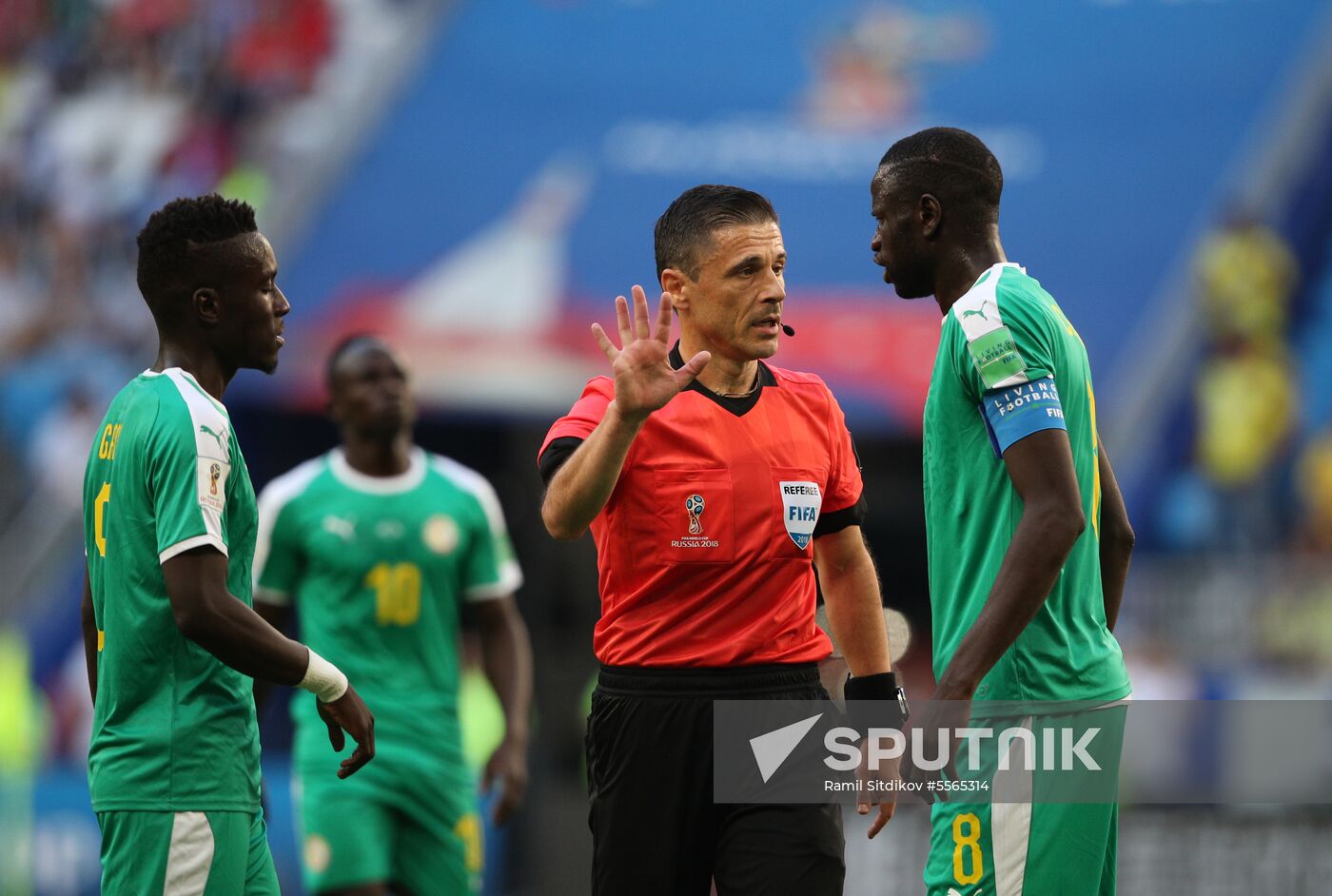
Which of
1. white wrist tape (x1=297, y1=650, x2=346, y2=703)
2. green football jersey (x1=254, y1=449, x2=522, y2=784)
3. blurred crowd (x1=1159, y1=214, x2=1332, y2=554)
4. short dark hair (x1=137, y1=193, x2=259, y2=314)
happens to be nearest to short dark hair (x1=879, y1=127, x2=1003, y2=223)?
short dark hair (x1=137, y1=193, x2=259, y2=314)

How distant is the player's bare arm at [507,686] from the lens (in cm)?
645

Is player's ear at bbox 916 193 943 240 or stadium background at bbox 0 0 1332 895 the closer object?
player's ear at bbox 916 193 943 240

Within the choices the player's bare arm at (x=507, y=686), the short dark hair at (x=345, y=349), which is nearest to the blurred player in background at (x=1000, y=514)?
the player's bare arm at (x=507, y=686)

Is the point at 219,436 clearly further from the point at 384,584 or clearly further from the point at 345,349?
the point at 345,349

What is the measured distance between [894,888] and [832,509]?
5876 mm

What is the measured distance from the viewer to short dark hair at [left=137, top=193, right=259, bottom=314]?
423 centimetres

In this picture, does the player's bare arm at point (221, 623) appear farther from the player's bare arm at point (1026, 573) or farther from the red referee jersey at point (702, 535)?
the player's bare arm at point (1026, 573)

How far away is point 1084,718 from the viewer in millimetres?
3857

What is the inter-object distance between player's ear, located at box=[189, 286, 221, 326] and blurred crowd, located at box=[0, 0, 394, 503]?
1000 centimetres

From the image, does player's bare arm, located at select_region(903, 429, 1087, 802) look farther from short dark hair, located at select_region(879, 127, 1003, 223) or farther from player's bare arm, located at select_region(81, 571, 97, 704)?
player's bare arm, located at select_region(81, 571, 97, 704)

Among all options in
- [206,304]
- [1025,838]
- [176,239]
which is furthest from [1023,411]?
[176,239]

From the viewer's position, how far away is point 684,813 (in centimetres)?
414

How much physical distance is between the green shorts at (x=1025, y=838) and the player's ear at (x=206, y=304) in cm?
218

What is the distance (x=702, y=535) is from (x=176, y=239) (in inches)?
60.4
